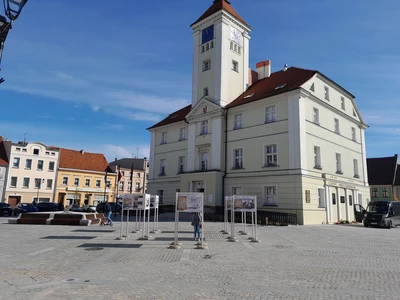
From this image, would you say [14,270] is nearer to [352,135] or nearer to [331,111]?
[331,111]

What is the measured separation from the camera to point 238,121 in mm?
32688

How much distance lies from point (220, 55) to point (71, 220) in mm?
22185

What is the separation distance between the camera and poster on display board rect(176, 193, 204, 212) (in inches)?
543

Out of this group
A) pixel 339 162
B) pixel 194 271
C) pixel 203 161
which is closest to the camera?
pixel 194 271

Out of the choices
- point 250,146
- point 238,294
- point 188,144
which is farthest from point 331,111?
point 238,294

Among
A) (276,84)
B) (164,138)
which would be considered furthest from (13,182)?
(276,84)

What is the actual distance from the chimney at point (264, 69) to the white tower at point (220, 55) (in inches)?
110

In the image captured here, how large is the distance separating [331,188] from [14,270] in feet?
89.3

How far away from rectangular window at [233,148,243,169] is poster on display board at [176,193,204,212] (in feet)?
58.8

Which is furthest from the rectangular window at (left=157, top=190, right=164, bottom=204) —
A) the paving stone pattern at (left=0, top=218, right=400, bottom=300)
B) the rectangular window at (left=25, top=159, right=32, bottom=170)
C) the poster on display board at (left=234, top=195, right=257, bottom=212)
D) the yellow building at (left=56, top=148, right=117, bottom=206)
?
the rectangular window at (left=25, top=159, right=32, bottom=170)

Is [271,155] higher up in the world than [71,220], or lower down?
higher up

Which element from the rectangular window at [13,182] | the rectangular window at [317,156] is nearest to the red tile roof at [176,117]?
the rectangular window at [317,156]

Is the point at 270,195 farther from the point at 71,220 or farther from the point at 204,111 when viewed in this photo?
the point at 71,220

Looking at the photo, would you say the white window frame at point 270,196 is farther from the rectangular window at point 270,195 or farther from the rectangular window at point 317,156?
the rectangular window at point 317,156
